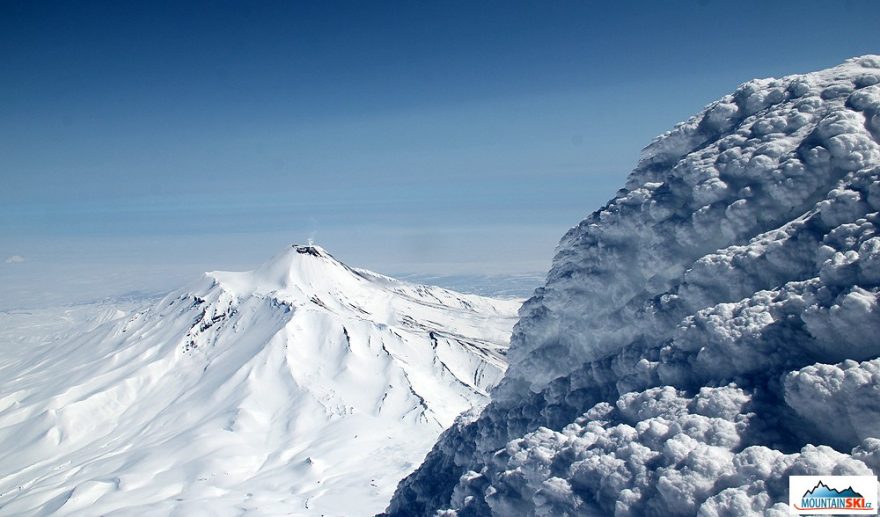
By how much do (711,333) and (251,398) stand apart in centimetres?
8449

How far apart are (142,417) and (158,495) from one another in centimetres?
3451

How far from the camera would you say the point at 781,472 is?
1251 cm

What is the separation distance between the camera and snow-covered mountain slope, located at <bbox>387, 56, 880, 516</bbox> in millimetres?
13562

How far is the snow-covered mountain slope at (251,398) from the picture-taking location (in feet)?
223

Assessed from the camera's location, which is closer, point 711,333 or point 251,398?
point 711,333

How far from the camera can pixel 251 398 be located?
3568 inches

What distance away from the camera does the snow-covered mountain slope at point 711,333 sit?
1356 centimetres

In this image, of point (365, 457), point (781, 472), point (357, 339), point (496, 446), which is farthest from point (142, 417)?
point (781, 472)

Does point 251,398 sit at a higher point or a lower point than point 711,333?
lower

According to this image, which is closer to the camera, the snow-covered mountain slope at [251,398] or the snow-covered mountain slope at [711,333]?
the snow-covered mountain slope at [711,333]

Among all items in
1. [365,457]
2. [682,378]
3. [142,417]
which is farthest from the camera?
[142,417]

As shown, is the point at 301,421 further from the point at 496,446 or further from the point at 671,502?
the point at 671,502

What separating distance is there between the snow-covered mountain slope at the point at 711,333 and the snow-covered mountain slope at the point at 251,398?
131 ft

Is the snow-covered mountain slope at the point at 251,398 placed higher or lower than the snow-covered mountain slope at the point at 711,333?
lower
